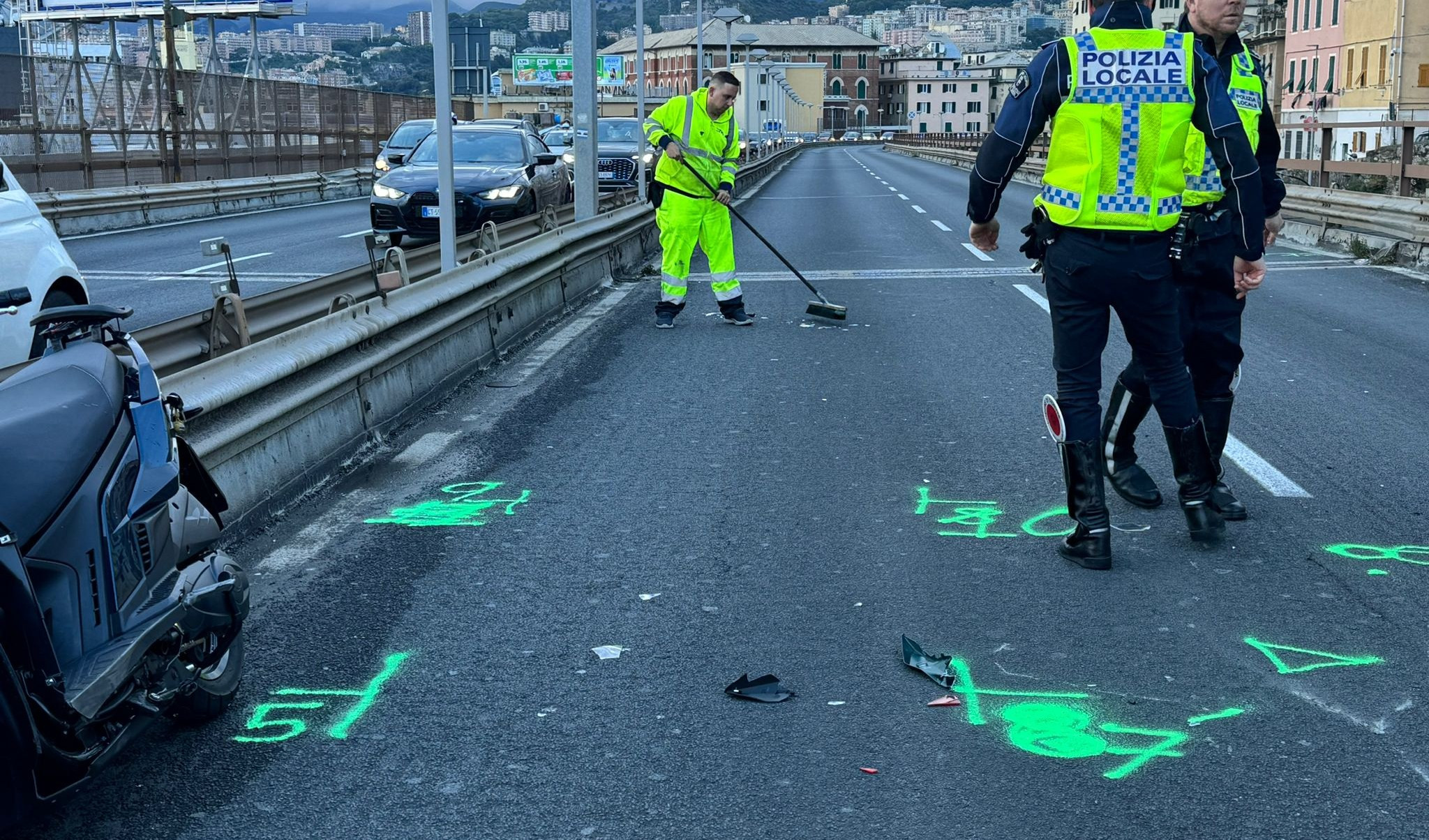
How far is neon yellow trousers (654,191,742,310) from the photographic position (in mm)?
12070

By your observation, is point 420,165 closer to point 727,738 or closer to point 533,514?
point 533,514

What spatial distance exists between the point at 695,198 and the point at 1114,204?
7.03 m

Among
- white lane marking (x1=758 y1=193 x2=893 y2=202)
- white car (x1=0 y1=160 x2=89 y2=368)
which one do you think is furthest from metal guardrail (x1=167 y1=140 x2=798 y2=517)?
white lane marking (x1=758 y1=193 x2=893 y2=202)

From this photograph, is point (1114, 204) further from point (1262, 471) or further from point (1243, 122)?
point (1262, 471)

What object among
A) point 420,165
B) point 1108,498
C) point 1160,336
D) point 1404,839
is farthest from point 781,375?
point 420,165

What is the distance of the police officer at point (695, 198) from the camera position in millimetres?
11984

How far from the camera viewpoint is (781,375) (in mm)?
9734

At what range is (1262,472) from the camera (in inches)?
267

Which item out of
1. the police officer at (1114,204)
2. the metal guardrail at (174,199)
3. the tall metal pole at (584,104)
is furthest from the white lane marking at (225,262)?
the police officer at (1114,204)

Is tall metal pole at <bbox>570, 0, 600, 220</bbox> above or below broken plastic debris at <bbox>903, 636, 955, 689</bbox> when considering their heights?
above

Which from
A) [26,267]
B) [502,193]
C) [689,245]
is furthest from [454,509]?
[502,193]

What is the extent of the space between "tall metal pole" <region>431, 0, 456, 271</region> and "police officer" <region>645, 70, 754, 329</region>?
224 cm

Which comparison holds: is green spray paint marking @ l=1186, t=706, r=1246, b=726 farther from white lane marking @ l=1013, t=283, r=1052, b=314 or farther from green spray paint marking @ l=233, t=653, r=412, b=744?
white lane marking @ l=1013, t=283, r=1052, b=314

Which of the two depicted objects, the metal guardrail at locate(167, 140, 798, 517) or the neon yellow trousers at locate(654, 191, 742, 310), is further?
the neon yellow trousers at locate(654, 191, 742, 310)
